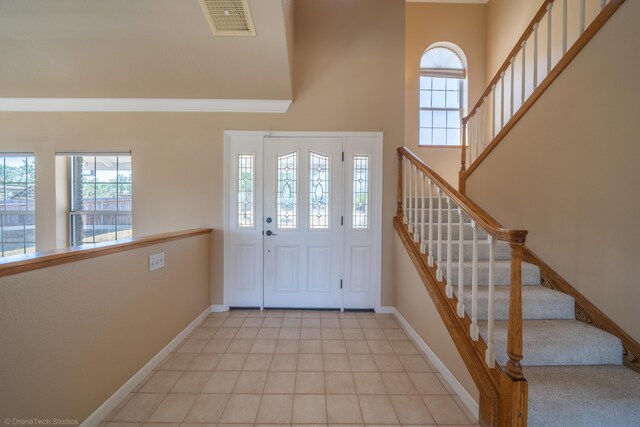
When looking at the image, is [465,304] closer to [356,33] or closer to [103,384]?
[103,384]

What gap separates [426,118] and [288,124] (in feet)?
8.77

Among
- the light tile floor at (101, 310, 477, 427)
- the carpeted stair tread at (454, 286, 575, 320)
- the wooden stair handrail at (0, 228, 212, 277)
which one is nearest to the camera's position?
the wooden stair handrail at (0, 228, 212, 277)

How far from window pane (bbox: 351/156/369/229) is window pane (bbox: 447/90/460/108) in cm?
249

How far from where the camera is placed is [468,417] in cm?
167

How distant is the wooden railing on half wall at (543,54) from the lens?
2.15 meters

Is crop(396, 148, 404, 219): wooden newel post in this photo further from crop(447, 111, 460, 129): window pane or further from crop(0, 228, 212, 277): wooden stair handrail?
crop(0, 228, 212, 277): wooden stair handrail

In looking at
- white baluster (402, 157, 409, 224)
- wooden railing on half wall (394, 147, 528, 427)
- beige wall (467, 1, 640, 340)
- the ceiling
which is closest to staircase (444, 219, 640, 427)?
wooden railing on half wall (394, 147, 528, 427)

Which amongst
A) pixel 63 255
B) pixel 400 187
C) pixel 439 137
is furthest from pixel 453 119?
pixel 63 255

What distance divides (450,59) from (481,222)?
4.24m

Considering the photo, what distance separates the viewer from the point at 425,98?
4.67 metres

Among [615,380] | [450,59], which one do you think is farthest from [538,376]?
[450,59]

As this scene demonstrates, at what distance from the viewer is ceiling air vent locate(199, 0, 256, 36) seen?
2.13 meters

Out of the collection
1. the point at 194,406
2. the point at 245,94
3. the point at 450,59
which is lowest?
the point at 194,406

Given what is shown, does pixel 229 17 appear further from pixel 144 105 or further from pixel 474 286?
pixel 474 286
